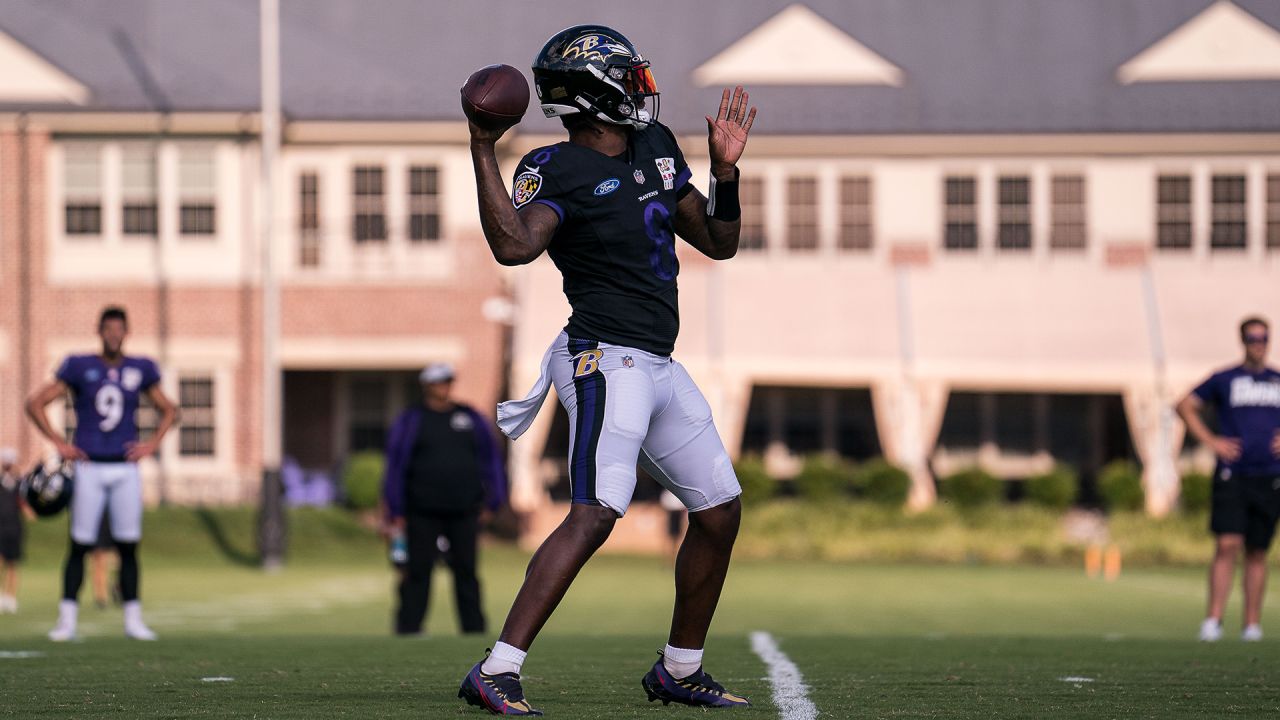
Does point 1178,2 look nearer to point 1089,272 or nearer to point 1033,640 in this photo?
point 1089,272

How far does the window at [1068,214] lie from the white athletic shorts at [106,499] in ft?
81.7

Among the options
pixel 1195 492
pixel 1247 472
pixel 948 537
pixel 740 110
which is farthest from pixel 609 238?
pixel 1195 492

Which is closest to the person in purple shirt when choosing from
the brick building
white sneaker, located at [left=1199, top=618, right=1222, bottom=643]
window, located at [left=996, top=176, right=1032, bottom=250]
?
white sneaker, located at [left=1199, top=618, right=1222, bottom=643]

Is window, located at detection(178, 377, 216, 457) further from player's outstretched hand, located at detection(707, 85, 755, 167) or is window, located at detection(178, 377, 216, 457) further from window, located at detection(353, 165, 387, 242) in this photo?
player's outstretched hand, located at detection(707, 85, 755, 167)

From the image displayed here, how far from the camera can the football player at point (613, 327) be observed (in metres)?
5.67

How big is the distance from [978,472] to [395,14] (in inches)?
595

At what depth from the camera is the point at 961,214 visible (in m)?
34.2

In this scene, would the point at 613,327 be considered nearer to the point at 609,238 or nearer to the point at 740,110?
the point at 609,238

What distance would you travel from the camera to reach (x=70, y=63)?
34.6m

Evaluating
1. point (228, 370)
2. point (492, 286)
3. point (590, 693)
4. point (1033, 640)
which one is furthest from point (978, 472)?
point (590, 693)

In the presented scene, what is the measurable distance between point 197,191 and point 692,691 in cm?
2919

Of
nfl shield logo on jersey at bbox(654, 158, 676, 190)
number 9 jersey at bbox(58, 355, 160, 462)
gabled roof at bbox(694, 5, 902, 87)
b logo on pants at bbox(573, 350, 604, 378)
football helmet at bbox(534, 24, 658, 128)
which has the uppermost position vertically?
gabled roof at bbox(694, 5, 902, 87)

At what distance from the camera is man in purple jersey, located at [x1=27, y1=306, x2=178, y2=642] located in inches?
451

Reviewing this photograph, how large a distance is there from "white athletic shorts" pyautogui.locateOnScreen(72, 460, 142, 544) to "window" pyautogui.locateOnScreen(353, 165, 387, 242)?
22.5 meters
